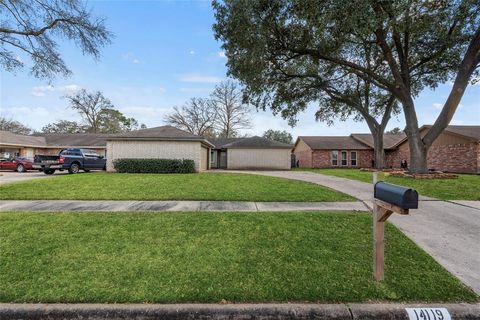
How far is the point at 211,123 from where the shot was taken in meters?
43.2

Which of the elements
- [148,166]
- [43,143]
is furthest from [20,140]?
[148,166]

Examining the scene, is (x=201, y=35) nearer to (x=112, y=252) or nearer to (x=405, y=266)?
(x=112, y=252)

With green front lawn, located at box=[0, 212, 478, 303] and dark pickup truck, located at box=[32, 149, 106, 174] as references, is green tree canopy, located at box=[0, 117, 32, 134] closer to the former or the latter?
dark pickup truck, located at box=[32, 149, 106, 174]

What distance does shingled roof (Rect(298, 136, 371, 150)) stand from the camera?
30.1 meters

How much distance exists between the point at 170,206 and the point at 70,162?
14828 millimetres

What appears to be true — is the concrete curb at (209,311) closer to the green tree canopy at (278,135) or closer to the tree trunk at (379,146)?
the tree trunk at (379,146)

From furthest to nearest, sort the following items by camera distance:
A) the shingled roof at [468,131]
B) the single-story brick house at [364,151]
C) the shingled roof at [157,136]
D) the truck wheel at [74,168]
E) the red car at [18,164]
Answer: the red car at [18,164], the single-story brick house at [364,151], the shingled roof at [468,131], the shingled roof at [157,136], the truck wheel at [74,168]

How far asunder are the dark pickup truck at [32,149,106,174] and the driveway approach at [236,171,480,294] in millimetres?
18398

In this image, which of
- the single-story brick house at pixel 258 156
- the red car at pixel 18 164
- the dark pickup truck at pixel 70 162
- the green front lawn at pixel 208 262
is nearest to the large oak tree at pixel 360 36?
the green front lawn at pixel 208 262

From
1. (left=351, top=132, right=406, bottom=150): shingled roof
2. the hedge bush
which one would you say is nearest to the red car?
the hedge bush

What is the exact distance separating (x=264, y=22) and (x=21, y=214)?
1093 cm

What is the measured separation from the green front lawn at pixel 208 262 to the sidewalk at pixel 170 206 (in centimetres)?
107

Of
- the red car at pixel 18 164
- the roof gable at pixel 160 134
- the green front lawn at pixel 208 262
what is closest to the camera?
the green front lawn at pixel 208 262

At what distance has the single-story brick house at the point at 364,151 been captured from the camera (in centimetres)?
2125
